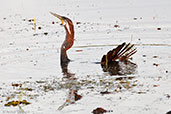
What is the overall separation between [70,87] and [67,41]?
106 inches

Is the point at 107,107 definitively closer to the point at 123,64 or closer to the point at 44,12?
the point at 123,64

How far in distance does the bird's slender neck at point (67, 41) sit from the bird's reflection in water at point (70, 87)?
239mm

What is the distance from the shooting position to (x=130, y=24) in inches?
773

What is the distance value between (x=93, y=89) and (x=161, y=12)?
1190cm

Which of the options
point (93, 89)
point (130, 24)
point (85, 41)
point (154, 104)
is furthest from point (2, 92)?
point (130, 24)

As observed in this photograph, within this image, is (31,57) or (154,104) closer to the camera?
(154,104)

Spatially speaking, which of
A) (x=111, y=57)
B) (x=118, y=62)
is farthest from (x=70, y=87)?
(x=118, y=62)

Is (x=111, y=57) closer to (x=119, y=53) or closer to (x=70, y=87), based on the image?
(x=119, y=53)

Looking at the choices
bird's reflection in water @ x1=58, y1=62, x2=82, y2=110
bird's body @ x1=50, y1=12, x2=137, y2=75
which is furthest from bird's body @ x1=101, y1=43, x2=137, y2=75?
bird's reflection in water @ x1=58, y1=62, x2=82, y2=110

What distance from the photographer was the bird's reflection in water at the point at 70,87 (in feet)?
33.8

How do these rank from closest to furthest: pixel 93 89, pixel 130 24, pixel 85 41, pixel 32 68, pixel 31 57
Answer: pixel 93 89 < pixel 32 68 < pixel 31 57 < pixel 85 41 < pixel 130 24

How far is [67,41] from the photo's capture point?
1377cm

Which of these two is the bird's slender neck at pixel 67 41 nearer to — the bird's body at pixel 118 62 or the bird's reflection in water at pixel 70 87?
the bird's reflection in water at pixel 70 87

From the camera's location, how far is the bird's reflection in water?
10312 millimetres
